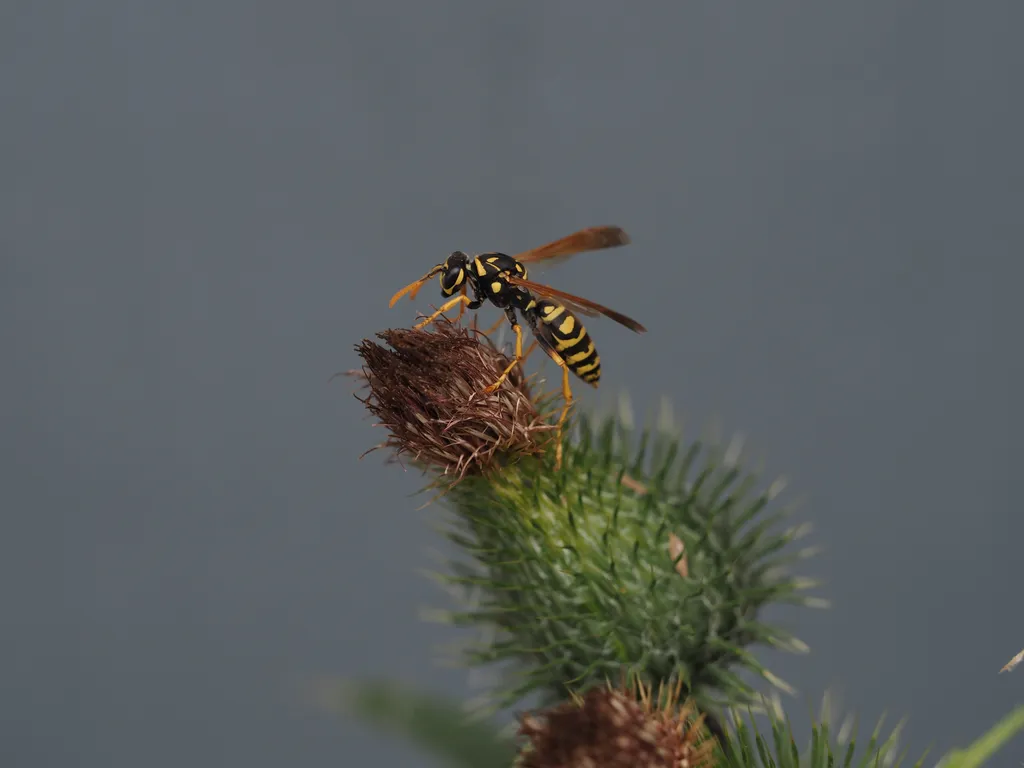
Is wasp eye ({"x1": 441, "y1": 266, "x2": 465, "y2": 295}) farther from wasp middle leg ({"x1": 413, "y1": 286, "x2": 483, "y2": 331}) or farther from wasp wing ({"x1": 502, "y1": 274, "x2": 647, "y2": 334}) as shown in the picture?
wasp wing ({"x1": 502, "y1": 274, "x2": 647, "y2": 334})

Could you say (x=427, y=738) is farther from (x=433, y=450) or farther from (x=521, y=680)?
(x=433, y=450)

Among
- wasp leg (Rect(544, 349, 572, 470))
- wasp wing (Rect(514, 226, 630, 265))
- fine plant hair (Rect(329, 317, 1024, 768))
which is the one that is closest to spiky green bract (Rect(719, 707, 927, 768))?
fine plant hair (Rect(329, 317, 1024, 768))

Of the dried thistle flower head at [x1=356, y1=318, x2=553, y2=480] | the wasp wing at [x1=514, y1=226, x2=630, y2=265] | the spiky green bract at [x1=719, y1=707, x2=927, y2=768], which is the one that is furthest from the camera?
the wasp wing at [x1=514, y1=226, x2=630, y2=265]

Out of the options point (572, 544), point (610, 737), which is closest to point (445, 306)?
point (572, 544)

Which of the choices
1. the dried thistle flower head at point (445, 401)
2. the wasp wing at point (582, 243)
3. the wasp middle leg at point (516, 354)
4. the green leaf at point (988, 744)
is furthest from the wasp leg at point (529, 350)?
the green leaf at point (988, 744)

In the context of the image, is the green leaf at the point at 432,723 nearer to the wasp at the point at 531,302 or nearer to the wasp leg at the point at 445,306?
the wasp at the point at 531,302

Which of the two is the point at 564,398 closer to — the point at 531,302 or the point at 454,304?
the point at 531,302

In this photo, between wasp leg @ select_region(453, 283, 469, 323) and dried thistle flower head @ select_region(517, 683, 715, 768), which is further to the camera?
wasp leg @ select_region(453, 283, 469, 323)
